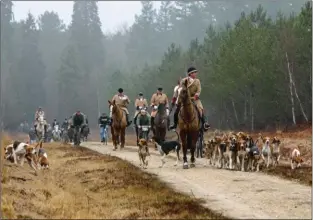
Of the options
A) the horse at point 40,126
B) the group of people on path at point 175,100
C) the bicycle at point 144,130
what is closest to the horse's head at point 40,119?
the horse at point 40,126

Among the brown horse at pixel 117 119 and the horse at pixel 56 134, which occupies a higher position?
Result: the brown horse at pixel 117 119

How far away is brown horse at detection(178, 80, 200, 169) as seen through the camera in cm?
1936

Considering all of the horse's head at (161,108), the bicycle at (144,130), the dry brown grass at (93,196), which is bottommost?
the dry brown grass at (93,196)

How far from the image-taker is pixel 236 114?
60.3 metres

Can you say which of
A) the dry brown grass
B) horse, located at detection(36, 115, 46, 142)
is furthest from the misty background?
the dry brown grass

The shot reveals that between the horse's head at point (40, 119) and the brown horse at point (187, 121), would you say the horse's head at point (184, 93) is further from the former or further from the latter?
the horse's head at point (40, 119)

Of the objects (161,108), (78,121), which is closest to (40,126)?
(78,121)

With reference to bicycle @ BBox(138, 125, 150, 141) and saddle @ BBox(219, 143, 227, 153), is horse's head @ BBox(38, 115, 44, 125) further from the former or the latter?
saddle @ BBox(219, 143, 227, 153)

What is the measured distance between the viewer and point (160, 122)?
26.1 metres

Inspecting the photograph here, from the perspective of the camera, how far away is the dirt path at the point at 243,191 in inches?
449

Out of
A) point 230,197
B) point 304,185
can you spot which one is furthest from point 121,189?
point 304,185

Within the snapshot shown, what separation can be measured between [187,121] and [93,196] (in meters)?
6.45

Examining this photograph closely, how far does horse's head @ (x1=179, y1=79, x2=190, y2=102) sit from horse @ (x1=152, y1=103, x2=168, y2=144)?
22.1 ft

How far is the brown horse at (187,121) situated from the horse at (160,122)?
19.1 feet
